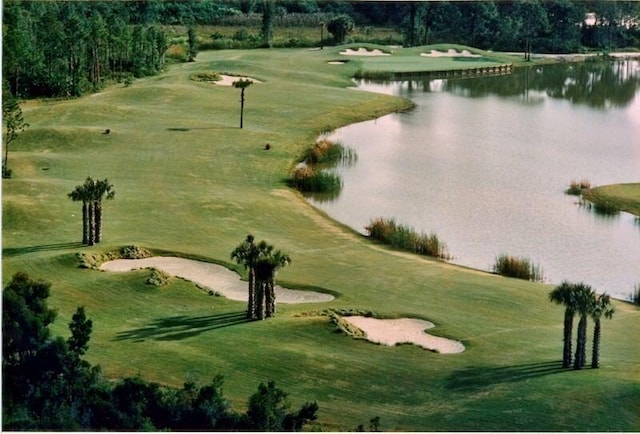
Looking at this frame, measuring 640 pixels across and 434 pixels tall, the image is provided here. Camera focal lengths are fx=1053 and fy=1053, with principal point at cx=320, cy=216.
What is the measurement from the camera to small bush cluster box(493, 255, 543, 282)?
33.3 metres

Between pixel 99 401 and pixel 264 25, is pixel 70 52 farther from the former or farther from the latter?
pixel 99 401

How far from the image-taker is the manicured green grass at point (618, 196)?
42.9m

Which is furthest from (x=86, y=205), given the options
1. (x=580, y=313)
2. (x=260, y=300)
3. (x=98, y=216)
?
(x=580, y=313)

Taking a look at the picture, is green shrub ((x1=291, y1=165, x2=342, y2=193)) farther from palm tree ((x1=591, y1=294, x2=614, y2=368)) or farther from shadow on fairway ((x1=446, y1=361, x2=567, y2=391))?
palm tree ((x1=591, y1=294, x2=614, y2=368))

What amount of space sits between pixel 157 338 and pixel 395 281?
861 centimetres

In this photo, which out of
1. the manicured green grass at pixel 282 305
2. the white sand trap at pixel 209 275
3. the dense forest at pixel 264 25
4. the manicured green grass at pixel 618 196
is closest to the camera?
the manicured green grass at pixel 282 305

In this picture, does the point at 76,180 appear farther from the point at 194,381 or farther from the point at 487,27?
the point at 487,27

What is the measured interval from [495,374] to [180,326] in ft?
25.7

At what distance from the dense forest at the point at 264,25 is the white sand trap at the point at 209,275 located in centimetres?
3505

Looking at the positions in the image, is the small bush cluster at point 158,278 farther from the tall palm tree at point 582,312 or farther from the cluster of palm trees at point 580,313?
the tall palm tree at point 582,312

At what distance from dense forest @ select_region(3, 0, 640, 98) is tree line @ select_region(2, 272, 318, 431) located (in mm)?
44315

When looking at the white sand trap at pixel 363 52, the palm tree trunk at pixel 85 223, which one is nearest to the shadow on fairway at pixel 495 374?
the palm tree trunk at pixel 85 223

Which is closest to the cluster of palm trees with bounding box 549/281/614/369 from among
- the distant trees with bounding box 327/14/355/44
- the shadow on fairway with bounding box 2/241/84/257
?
the shadow on fairway with bounding box 2/241/84/257

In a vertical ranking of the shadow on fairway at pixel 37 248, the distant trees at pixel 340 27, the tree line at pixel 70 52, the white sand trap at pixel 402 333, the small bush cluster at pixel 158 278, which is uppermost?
the distant trees at pixel 340 27
